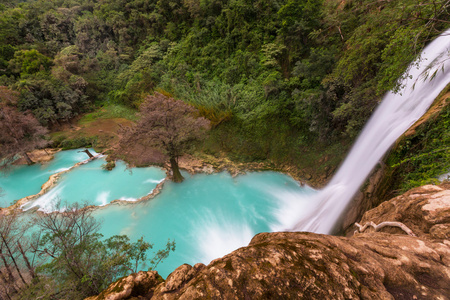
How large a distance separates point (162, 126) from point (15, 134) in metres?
10.4

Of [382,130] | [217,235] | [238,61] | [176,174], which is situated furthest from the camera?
[238,61]

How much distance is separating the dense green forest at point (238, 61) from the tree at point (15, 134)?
9.72 ft

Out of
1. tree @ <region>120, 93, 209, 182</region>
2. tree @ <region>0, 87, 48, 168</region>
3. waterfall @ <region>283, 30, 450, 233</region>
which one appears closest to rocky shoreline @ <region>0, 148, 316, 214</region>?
waterfall @ <region>283, 30, 450, 233</region>

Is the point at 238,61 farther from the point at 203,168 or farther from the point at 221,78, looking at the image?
the point at 203,168

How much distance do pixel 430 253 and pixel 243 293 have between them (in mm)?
2248

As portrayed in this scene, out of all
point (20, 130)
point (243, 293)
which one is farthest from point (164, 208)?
point (20, 130)

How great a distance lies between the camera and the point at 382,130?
20.7ft

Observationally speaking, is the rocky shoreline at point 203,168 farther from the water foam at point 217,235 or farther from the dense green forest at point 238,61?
the water foam at point 217,235

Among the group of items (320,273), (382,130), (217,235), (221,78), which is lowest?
(217,235)

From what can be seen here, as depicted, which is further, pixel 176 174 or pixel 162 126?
pixel 176 174

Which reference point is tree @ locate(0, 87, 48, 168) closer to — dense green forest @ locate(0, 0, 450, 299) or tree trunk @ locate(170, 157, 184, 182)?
dense green forest @ locate(0, 0, 450, 299)

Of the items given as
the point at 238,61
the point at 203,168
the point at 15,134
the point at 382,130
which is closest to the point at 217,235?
the point at 203,168

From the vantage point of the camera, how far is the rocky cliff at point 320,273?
146cm

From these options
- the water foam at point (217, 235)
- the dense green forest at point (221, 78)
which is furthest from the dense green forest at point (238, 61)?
the water foam at point (217, 235)
